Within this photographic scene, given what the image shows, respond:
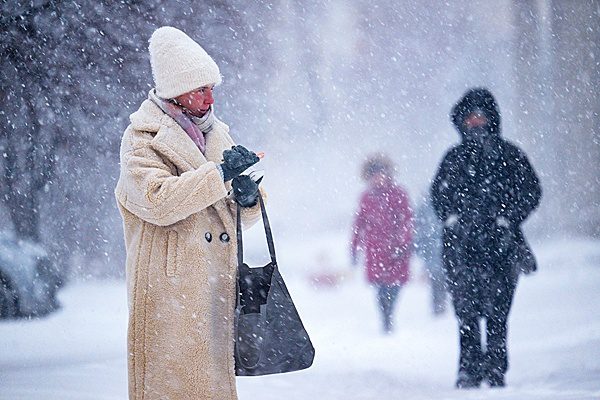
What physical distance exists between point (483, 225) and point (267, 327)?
214cm

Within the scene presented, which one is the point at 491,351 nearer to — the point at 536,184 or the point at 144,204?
the point at 536,184

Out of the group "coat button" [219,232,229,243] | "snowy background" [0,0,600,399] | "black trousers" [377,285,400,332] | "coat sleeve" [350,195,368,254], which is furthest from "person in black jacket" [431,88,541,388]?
"coat button" [219,232,229,243]

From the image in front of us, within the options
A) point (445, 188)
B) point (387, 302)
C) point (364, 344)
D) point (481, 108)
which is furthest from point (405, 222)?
point (481, 108)

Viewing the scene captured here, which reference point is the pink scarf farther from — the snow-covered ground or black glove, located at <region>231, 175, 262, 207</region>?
the snow-covered ground

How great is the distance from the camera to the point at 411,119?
811 cm

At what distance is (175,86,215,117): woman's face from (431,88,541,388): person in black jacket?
198cm

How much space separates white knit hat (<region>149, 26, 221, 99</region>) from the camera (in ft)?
8.15

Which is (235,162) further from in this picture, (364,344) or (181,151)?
(364,344)

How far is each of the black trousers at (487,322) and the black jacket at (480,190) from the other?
0.42ft

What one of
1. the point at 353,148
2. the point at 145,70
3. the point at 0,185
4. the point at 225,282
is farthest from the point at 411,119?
the point at 225,282

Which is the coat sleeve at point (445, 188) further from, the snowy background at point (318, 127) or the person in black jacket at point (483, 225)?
the snowy background at point (318, 127)

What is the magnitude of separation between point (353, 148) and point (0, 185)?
2.88 m

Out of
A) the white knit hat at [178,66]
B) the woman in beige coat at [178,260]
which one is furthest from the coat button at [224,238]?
the white knit hat at [178,66]

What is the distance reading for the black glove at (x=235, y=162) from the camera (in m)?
2.40
